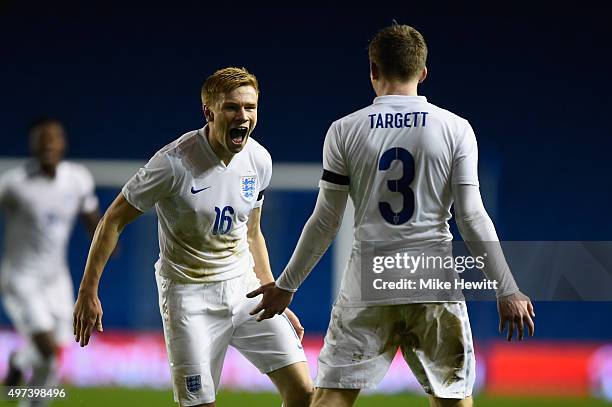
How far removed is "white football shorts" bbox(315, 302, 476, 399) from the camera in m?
3.40

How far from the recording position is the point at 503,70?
11.4 meters

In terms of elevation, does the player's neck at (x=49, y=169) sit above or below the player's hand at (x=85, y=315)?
above

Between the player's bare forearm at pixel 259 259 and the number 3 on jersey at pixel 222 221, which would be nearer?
the number 3 on jersey at pixel 222 221

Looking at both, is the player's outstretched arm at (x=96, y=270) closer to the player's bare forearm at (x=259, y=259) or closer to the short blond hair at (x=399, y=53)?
the player's bare forearm at (x=259, y=259)

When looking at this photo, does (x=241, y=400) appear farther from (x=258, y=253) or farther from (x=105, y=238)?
(x=105, y=238)

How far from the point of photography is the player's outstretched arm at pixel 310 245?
136 inches

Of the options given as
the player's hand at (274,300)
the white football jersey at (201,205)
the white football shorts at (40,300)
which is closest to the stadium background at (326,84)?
the white football shorts at (40,300)

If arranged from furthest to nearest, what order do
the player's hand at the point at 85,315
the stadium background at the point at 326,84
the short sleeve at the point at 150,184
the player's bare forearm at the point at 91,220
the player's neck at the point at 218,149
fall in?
the stadium background at the point at 326,84 < the player's bare forearm at the point at 91,220 < the player's neck at the point at 218,149 < the short sleeve at the point at 150,184 < the player's hand at the point at 85,315

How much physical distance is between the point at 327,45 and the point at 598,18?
9.70 ft

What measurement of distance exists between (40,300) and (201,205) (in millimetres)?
3330

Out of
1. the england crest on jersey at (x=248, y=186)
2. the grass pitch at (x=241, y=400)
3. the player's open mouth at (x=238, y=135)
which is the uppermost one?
the player's open mouth at (x=238, y=135)

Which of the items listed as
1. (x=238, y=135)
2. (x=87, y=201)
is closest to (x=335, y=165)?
(x=238, y=135)

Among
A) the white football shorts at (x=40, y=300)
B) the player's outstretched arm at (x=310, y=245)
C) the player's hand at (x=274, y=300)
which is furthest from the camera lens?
the white football shorts at (x=40, y=300)

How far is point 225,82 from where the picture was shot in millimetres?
4234
